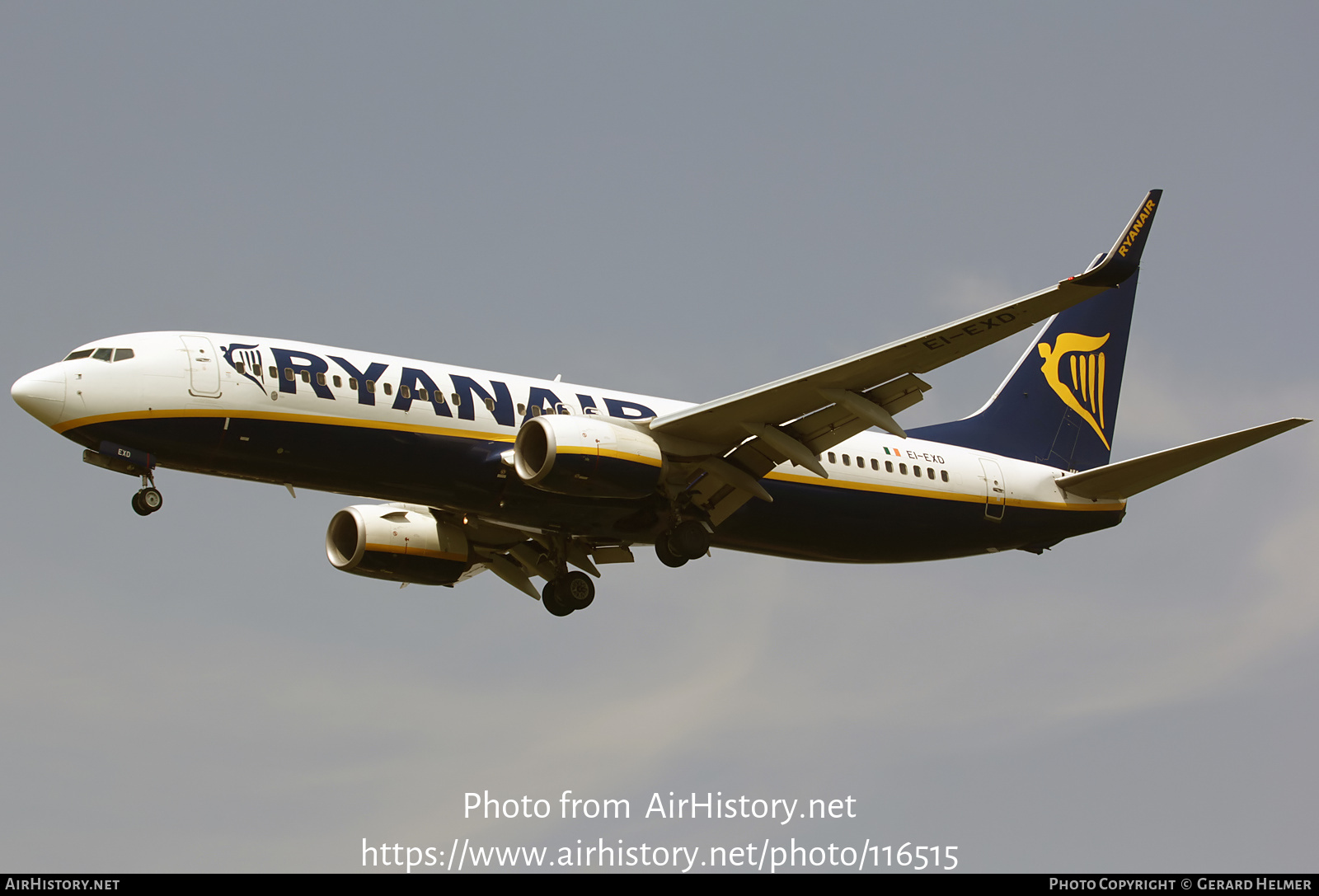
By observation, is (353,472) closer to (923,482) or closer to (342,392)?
(342,392)

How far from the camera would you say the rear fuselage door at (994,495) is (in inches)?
1371

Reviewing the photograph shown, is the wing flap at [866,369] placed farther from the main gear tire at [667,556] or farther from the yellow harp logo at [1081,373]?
the yellow harp logo at [1081,373]

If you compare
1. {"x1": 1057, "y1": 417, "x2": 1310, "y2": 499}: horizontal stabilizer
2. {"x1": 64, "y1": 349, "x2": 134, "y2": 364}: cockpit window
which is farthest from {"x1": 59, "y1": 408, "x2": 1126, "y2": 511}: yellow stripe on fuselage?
{"x1": 1057, "y1": 417, "x2": 1310, "y2": 499}: horizontal stabilizer

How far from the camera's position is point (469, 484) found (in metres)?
29.0

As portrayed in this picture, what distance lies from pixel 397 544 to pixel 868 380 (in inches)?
477

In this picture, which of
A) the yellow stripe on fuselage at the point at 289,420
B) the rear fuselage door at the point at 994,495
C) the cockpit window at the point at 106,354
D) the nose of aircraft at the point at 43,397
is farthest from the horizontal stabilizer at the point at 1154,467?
the nose of aircraft at the point at 43,397

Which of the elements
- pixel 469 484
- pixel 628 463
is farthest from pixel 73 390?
pixel 628 463

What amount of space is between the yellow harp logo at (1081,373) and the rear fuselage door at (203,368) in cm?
2246

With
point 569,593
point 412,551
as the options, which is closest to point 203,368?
point 412,551

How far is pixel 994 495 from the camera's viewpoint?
34.9 meters

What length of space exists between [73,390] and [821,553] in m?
16.3

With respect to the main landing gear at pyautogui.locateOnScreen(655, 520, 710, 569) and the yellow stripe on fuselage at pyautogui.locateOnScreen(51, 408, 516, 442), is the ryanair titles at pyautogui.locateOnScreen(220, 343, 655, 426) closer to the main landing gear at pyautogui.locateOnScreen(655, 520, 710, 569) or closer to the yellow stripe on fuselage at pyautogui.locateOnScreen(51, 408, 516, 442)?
the yellow stripe on fuselage at pyautogui.locateOnScreen(51, 408, 516, 442)

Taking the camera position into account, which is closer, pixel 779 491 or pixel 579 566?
pixel 779 491

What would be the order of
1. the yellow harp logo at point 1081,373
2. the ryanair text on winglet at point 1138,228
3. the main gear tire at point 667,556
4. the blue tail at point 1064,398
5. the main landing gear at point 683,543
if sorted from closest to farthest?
the ryanair text on winglet at point 1138,228 < the main landing gear at point 683,543 < the main gear tire at point 667,556 < the blue tail at point 1064,398 < the yellow harp logo at point 1081,373
